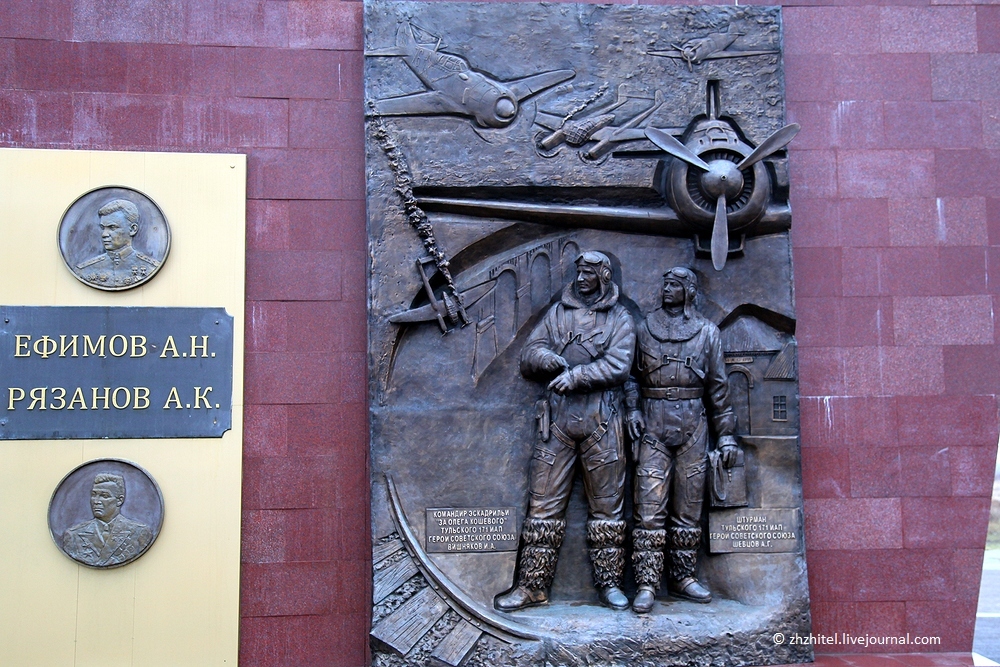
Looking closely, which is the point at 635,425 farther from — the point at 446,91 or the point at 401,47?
the point at 401,47

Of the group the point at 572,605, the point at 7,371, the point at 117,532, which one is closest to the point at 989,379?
the point at 572,605

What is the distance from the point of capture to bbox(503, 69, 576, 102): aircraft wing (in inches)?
304

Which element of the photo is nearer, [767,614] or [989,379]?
[767,614]

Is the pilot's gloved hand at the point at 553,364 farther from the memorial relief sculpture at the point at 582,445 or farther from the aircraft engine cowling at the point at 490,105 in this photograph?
the aircraft engine cowling at the point at 490,105

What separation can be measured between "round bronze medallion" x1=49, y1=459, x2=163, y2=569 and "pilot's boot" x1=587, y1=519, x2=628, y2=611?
11.0 ft

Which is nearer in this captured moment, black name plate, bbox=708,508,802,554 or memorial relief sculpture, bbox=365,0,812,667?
memorial relief sculpture, bbox=365,0,812,667

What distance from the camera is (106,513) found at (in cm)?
727

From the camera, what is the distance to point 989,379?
26.4 feet

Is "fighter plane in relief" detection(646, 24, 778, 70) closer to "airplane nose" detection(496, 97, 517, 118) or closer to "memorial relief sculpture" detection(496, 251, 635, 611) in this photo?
"airplane nose" detection(496, 97, 517, 118)

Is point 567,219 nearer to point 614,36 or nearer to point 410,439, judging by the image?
point 614,36

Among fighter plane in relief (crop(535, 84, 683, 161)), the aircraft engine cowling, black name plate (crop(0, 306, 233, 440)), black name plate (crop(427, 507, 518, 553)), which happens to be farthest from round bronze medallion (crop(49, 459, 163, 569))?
fighter plane in relief (crop(535, 84, 683, 161))

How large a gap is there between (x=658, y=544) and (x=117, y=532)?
414cm

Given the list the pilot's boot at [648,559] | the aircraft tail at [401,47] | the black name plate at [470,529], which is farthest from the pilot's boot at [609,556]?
the aircraft tail at [401,47]

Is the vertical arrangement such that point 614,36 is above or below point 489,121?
above
